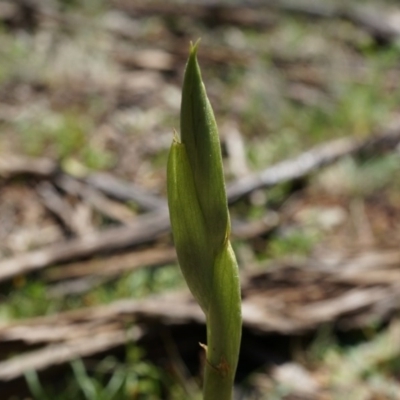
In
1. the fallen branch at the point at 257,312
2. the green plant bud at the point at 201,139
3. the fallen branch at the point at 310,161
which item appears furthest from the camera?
the fallen branch at the point at 310,161

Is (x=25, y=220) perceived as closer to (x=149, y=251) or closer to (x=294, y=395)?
(x=149, y=251)

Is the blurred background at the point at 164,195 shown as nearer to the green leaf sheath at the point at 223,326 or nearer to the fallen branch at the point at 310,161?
the fallen branch at the point at 310,161

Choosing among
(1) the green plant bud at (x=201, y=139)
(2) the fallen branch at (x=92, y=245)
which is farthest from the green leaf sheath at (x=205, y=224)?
(2) the fallen branch at (x=92, y=245)

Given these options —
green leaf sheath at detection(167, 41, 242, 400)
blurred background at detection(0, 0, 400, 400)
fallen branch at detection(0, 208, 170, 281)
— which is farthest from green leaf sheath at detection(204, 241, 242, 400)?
fallen branch at detection(0, 208, 170, 281)

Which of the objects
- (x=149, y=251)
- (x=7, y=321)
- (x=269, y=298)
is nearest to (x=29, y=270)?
(x=7, y=321)

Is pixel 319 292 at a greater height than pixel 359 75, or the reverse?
pixel 359 75

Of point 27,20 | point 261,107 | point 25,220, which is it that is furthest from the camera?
point 27,20

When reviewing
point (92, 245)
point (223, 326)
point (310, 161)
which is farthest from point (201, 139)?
point (310, 161)

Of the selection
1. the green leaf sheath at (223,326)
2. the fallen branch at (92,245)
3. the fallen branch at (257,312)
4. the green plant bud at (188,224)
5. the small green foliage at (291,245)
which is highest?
the green plant bud at (188,224)
